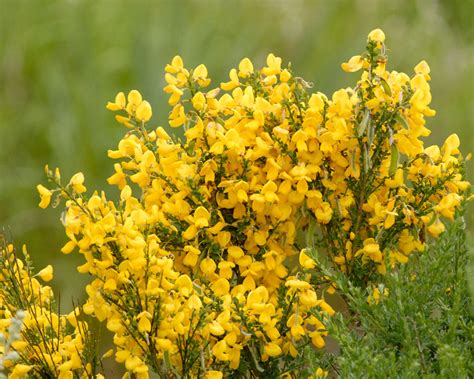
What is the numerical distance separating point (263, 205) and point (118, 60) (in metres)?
3.63

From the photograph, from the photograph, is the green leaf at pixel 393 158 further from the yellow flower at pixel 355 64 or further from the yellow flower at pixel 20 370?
the yellow flower at pixel 20 370

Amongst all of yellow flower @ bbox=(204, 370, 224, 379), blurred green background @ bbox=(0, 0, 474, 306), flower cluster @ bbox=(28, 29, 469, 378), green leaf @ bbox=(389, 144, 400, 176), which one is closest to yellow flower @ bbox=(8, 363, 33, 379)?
flower cluster @ bbox=(28, 29, 469, 378)

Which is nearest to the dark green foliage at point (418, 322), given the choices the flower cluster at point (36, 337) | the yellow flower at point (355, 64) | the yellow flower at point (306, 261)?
the yellow flower at point (306, 261)

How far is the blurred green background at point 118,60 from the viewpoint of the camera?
5199 mm

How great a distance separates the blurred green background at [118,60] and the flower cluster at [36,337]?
2399mm

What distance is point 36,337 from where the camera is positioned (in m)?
2.29

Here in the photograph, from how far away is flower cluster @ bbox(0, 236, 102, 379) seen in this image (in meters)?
2.26

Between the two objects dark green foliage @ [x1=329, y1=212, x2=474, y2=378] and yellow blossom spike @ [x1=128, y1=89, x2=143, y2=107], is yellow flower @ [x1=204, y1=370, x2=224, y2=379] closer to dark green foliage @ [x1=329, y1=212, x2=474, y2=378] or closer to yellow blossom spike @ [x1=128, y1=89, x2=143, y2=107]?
dark green foliage @ [x1=329, y1=212, x2=474, y2=378]

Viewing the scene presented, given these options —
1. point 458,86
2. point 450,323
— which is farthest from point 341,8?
point 450,323

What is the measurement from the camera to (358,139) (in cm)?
234

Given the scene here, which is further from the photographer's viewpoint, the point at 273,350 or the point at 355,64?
the point at 355,64

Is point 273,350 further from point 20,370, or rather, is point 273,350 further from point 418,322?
point 20,370

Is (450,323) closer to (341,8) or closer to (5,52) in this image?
(5,52)

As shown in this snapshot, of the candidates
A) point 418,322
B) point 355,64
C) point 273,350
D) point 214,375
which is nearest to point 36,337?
point 214,375
